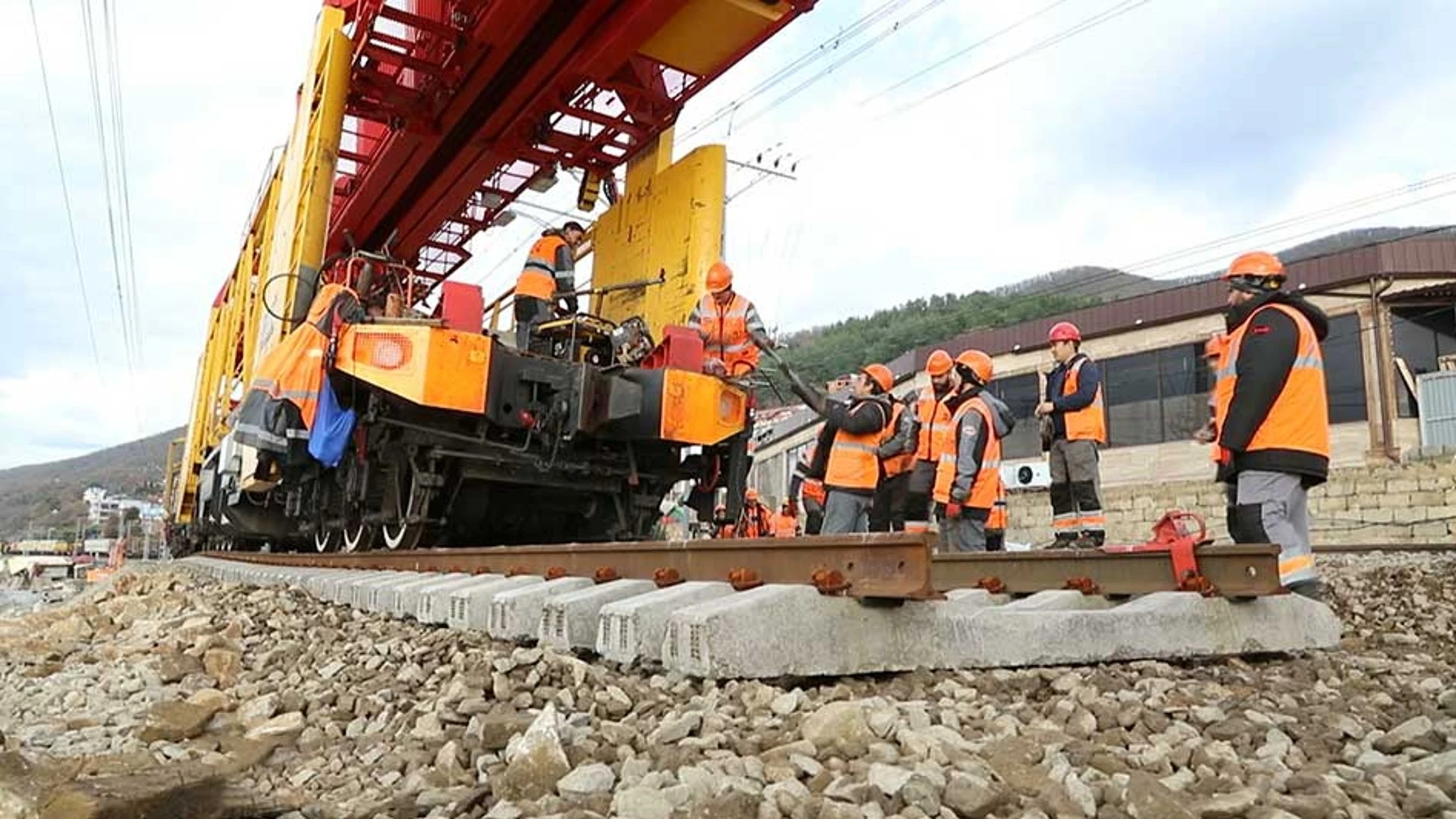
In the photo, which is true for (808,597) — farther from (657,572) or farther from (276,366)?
(276,366)

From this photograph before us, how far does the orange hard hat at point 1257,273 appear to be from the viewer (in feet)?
11.9

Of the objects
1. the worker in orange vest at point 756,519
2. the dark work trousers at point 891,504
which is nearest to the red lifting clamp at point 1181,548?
the dark work trousers at point 891,504

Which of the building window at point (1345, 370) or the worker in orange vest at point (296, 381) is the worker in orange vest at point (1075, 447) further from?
the building window at point (1345, 370)

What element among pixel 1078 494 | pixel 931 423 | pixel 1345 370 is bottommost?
pixel 1078 494

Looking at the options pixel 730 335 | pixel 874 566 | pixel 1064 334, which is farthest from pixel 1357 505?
pixel 874 566

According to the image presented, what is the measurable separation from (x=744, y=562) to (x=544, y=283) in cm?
343

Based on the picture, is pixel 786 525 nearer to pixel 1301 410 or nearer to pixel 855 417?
pixel 855 417

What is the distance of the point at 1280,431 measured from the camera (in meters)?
3.31

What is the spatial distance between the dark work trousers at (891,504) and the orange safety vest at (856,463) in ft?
2.68

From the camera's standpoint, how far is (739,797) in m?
1.51

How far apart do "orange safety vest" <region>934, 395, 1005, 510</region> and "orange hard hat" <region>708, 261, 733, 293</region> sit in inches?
63.9

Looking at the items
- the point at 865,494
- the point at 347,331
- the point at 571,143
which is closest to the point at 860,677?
the point at 865,494

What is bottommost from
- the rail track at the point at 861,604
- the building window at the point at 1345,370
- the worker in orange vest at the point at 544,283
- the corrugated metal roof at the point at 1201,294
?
the rail track at the point at 861,604

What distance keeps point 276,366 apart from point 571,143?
2.65 metres
